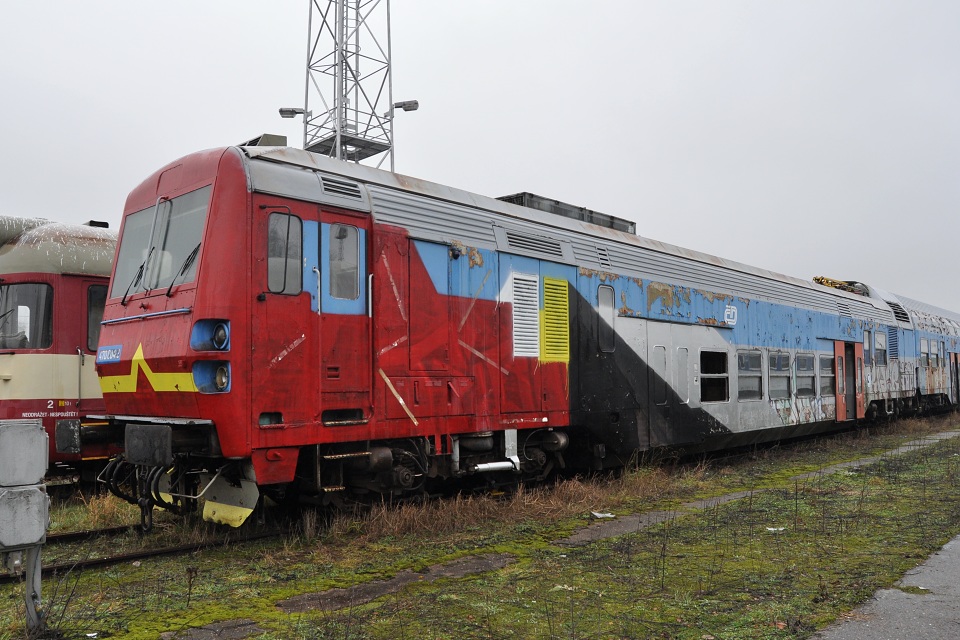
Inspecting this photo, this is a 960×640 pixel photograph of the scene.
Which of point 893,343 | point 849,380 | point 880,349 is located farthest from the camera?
point 893,343

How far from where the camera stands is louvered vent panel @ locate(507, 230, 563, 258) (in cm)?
891

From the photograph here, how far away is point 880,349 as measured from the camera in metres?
19.2

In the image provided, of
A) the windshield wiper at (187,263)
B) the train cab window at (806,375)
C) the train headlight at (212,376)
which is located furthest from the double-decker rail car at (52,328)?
the train cab window at (806,375)

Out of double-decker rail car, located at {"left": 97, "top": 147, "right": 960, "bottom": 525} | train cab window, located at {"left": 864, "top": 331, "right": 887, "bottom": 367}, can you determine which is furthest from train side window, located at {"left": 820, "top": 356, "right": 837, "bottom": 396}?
double-decker rail car, located at {"left": 97, "top": 147, "right": 960, "bottom": 525}

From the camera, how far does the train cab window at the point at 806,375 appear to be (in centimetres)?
1489

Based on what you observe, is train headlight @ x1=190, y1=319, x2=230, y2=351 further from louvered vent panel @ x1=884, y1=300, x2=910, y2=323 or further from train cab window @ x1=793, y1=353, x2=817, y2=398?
louvered vent panel @ x1=884, y1=300, x2=910, y2=323

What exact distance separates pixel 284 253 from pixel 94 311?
5.19 meters

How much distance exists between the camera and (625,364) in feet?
34.1

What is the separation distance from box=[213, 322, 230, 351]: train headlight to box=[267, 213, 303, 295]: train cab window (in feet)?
1.62

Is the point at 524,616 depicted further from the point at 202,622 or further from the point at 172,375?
the point at 172,375

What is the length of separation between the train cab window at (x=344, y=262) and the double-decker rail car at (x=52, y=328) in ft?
15.1

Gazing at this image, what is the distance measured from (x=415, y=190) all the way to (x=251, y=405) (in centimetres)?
298

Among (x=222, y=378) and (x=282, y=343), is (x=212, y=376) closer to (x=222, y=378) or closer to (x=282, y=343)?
(x=222, y=378)

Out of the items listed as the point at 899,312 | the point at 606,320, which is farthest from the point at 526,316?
the point at 899,312
